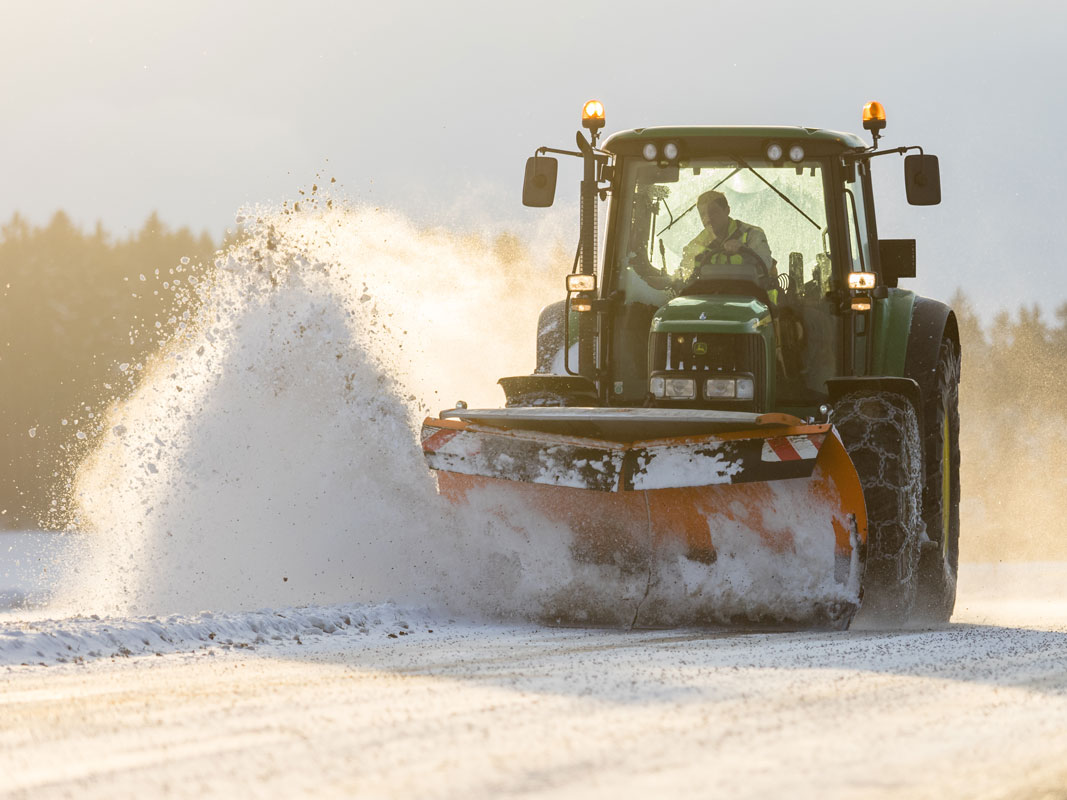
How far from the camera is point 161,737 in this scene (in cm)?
353

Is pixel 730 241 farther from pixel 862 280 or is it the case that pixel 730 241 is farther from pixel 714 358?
pixel 714 358

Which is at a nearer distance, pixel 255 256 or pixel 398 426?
pixel 398 426

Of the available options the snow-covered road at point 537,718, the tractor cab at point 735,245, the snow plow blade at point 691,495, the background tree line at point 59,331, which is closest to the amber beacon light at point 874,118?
the tractor cab at point 735,245

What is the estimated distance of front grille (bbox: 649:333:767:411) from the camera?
699 centimetres

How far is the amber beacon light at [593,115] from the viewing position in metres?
7.80

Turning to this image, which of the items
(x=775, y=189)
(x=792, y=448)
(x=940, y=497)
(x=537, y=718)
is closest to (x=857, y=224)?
(x=775, y=189)

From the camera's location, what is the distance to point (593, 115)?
25.7 ft

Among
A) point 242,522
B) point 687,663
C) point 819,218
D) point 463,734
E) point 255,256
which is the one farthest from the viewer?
point 255,256

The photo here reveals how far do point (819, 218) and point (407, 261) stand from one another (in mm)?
4444

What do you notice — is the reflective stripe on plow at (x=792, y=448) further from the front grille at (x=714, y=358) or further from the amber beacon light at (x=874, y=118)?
the amber beacon light at (x=874, y=118)

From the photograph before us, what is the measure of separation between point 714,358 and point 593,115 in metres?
1.62

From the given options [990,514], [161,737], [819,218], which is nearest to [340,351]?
[819,218]

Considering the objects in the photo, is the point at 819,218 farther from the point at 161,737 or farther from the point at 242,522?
the point at 161,737

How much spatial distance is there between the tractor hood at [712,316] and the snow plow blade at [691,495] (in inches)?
26.7
